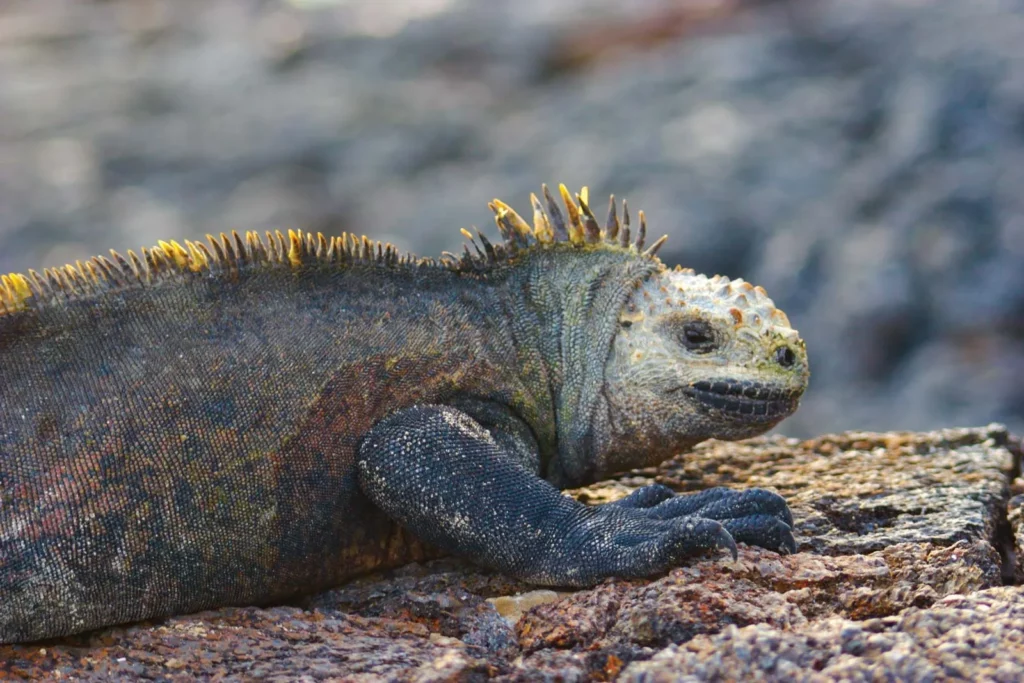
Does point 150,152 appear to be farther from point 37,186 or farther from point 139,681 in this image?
point 139,681

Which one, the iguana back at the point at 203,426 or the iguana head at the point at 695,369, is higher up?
the iguana head at the point at 695,369

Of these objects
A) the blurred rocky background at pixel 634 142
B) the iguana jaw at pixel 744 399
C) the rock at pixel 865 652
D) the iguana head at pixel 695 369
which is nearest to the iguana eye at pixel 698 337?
the iguana head at pixel 695 369

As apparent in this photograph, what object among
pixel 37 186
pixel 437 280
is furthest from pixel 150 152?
pixel 437 280

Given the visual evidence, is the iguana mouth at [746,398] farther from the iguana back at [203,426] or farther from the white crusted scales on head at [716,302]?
the iguana back at [203,426]

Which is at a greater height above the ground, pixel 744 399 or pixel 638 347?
pixel 638 347

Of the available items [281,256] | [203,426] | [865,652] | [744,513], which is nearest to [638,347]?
[744,513]

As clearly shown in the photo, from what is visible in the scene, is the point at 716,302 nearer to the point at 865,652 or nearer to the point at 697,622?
the point at 697,622
